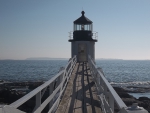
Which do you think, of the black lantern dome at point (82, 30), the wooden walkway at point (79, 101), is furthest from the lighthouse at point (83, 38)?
the wooden walkway at point (79, 101)

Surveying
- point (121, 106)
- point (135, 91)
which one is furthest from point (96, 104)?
point (135, 91)

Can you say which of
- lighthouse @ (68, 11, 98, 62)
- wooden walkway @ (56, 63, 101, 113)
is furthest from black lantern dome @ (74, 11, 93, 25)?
wooden walkway @ (56, 63, 101, 113)

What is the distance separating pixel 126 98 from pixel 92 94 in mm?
14258

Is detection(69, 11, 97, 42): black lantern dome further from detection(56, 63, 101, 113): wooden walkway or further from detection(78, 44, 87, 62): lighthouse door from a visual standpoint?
detection(56, 63, 101, 113): wooden walkway

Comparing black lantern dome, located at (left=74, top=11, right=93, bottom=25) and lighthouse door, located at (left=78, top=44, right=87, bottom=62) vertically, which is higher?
black lantern dome, located at (left=74, top=11, right=93, bottom=25)

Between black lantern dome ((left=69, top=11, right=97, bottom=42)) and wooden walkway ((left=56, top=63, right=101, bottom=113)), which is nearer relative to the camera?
wooden walkway ((left=56, top=63, right=101, bottom=113))

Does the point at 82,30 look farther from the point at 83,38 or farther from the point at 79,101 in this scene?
the point at 79,101

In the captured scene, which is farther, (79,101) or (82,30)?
(82,30)

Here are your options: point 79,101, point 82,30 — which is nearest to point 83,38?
point 82,30

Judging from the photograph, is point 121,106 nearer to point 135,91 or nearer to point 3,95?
point 3,95

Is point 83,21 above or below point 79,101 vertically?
above

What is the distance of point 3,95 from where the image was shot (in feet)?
70.8

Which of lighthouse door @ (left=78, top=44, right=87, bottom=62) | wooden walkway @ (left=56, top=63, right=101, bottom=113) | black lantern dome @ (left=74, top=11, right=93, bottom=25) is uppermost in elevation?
black lantern dome @ (left=74, top=11, right=93, bottom=25)

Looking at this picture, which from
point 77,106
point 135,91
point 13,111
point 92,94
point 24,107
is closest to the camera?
point 13,111
